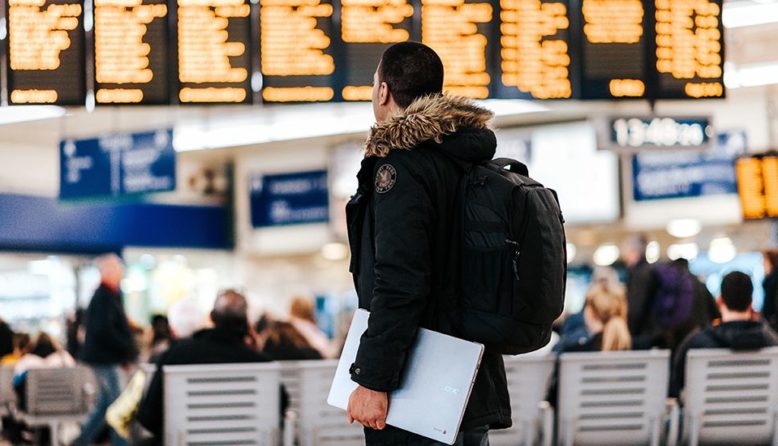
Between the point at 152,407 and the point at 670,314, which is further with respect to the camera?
the point at 670,314

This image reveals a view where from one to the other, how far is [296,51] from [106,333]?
371 centimetres

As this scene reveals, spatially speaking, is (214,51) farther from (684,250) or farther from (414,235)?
(684,250)

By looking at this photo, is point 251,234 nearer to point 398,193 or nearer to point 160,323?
point 160,323

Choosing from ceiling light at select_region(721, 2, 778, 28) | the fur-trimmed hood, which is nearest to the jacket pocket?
the fur-trimmed hood

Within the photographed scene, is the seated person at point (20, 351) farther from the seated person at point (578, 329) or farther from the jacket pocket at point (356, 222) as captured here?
the jacket pocket at point (356, 222)

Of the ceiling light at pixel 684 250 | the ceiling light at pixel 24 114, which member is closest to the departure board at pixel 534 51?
the ceiling light at pixel 24 114

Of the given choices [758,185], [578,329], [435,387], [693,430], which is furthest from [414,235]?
[758,185]

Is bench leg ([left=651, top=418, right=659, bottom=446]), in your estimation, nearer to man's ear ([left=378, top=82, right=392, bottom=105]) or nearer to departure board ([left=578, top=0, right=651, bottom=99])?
departure board ([left=578, top=0, right=651, bottom=99])

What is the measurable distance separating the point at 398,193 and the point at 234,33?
4752 mm

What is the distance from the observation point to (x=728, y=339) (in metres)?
7.49

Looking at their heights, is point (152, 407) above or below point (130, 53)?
below

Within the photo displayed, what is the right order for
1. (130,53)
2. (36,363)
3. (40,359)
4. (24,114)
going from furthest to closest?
(24,114) → (40,359) → (36,363) → (130,53)

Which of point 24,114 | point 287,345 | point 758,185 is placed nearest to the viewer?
point 287,345

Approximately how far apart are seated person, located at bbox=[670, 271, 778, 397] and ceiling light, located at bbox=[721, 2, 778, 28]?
5.75 metres
